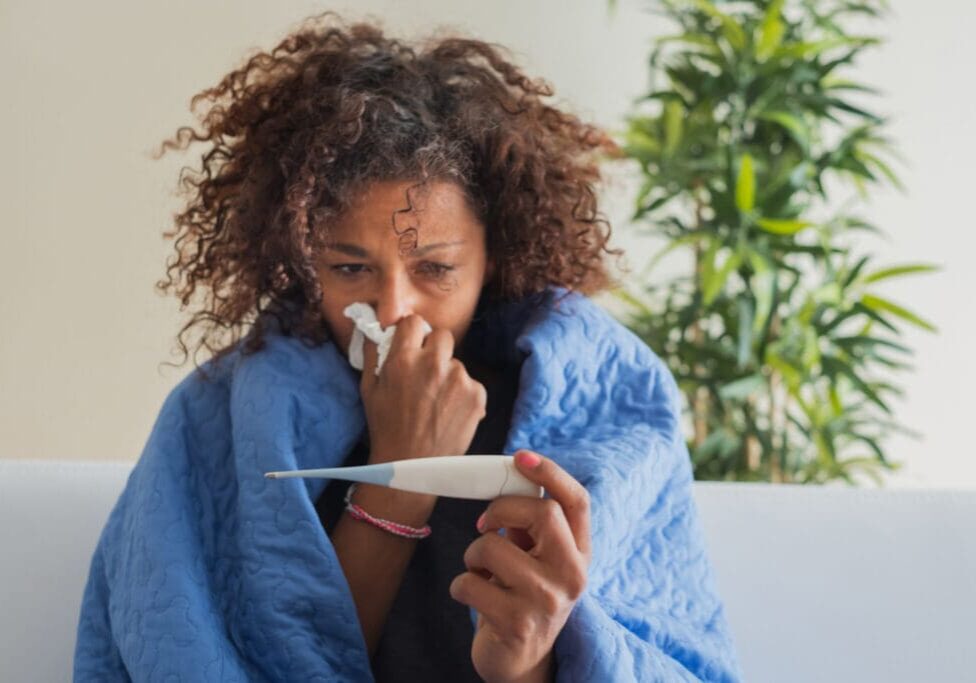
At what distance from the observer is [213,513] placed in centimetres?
124

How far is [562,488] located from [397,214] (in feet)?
1.24

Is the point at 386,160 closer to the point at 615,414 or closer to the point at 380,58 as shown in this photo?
the point at 380,58

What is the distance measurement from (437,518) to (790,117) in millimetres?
1447

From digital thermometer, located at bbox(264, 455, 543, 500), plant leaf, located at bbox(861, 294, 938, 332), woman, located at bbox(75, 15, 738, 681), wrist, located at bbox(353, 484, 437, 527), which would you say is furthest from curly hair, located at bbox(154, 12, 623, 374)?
plant leaf, located at bbox(861, 294, 938, 332)

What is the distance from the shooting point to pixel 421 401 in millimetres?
1173

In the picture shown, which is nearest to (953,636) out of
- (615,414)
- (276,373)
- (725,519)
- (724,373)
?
(725,519)

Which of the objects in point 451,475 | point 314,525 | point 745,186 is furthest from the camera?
point 745,186

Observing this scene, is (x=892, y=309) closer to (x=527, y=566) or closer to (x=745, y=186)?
(x=745, y=186)

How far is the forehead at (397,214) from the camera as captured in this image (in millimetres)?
1193

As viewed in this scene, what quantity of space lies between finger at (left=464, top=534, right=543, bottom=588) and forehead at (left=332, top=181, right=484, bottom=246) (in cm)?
35

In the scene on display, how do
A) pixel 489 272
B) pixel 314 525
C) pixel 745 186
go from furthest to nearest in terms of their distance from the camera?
pixel 745 186 → pixel 489 272 → pixel 314 525

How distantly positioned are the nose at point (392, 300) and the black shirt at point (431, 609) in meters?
0.16

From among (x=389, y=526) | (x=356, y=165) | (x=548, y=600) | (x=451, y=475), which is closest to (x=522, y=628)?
(x=548, y=600)

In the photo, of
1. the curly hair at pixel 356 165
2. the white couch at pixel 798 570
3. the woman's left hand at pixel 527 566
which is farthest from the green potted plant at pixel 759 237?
the woman's left hand at pixel 527 566
